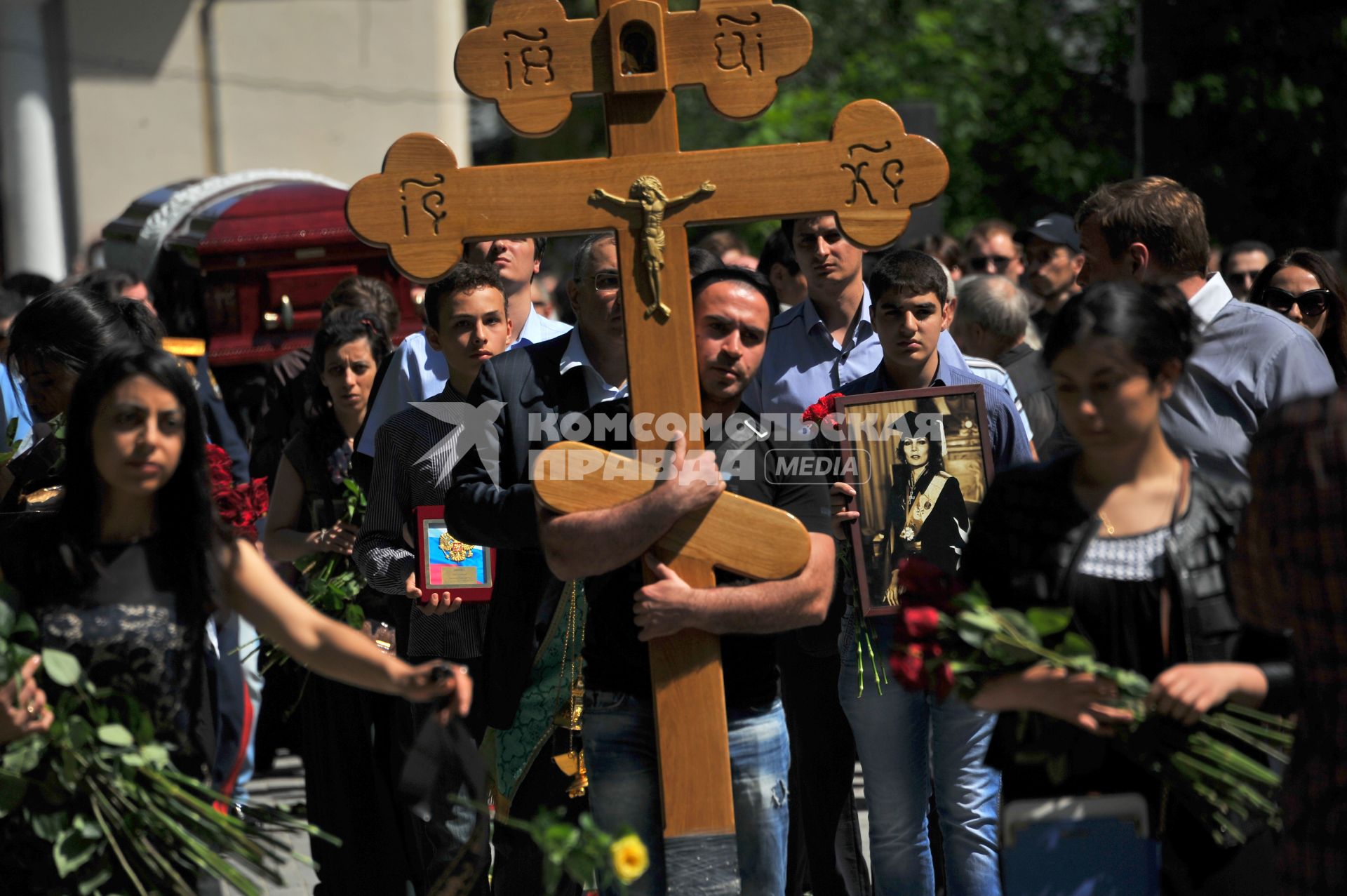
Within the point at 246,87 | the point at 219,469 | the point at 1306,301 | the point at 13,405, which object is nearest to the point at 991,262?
the point at 1306,301

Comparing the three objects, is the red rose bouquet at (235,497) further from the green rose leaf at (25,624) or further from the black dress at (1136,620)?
the black dress at (1136,620)

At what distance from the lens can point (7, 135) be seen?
60.1ft

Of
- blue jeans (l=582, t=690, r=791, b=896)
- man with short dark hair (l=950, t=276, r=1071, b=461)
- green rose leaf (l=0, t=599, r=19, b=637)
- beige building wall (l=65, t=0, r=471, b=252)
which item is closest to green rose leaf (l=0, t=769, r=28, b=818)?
green rose leaf (l=0, t=599, r=19, b=637)

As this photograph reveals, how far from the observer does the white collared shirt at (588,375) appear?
4.32 meters

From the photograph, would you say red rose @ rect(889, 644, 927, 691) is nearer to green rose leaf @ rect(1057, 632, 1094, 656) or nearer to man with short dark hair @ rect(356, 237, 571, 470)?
green rose leaf @ rect(1057, 632, 1094, 656)

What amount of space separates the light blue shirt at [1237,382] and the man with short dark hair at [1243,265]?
3.99 m

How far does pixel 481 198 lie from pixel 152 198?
23.1 feet

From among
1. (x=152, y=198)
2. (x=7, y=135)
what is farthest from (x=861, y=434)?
(x=7, y=135)

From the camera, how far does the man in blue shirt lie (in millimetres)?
4398

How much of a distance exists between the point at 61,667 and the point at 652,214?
1.62 m

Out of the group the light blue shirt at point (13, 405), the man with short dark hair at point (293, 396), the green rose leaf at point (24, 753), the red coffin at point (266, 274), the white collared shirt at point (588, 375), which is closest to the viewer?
the green rose leaf at point (24, 753)

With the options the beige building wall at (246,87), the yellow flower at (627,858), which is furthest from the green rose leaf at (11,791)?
the beige building wall at (246,87)

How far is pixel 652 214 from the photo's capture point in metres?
3.71

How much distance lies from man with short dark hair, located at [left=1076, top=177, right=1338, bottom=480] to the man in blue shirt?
19.0 inches
